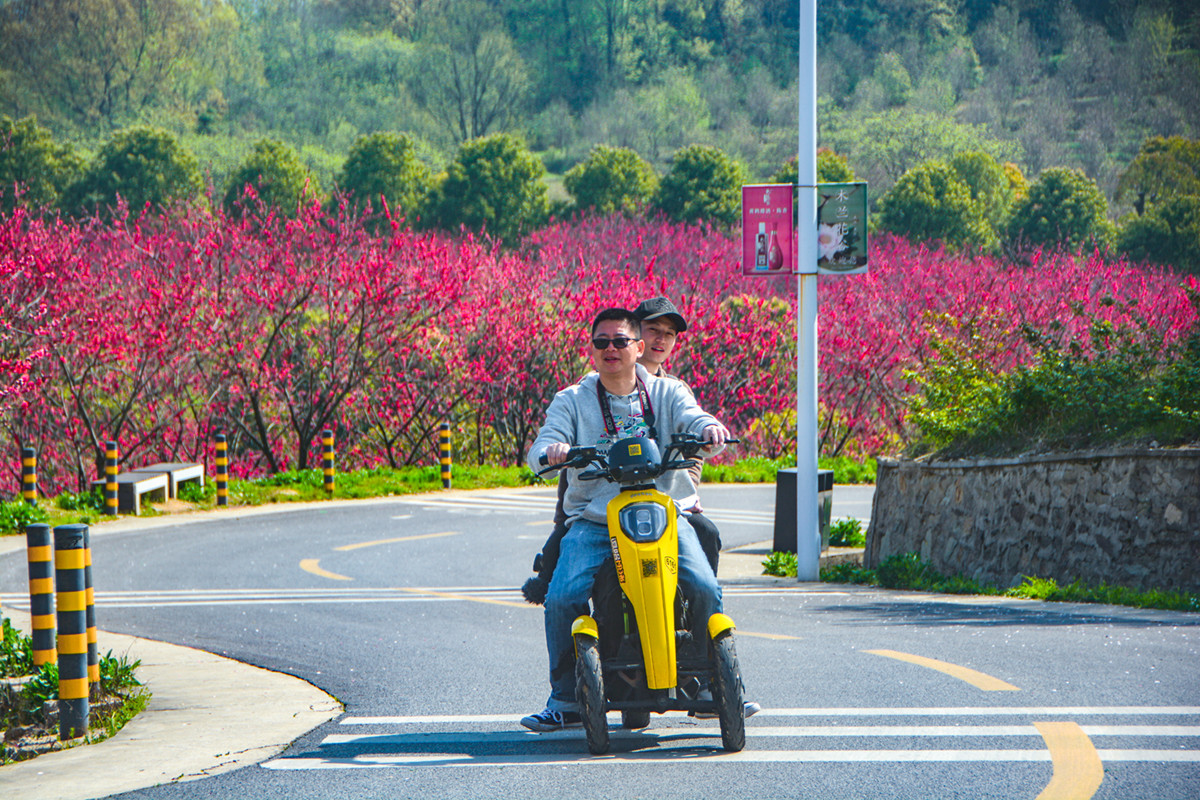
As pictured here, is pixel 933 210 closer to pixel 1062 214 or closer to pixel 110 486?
pixel 1062 214

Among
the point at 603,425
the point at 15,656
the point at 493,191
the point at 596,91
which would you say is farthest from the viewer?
the point at 596,91

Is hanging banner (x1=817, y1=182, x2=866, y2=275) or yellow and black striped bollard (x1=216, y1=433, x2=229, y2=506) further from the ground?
hanging banner (x1=817, y1=182, x2=866, y2=275)

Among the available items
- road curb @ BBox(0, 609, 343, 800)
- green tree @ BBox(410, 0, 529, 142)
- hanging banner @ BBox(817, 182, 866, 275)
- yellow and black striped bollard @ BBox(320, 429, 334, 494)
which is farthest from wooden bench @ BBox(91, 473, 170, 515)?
green tree @ BBox(410, 0, 529, 142)

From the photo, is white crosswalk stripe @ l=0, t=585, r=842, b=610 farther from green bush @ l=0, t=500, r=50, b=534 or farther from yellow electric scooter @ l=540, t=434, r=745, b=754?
yellow electric scooter @ l=540, t=434, r=745, b=754

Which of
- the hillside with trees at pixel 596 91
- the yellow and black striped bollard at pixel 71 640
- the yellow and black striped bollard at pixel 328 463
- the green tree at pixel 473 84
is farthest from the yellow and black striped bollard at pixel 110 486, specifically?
the green tree at pixel 473 84

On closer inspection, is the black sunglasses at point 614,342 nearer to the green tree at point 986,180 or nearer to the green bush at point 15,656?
the green bush at point 15,656

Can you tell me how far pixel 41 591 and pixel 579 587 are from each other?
2909mm

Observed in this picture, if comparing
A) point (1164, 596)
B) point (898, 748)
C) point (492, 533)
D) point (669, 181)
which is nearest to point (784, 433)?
point (492, 533)

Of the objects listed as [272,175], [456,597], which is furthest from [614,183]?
[456,597]

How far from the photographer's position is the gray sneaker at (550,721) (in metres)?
5.49

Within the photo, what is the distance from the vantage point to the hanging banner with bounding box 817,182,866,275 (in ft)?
38.0

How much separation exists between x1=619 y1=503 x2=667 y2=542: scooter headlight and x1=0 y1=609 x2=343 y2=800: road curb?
6.06ft

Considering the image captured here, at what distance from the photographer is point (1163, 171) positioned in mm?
57781

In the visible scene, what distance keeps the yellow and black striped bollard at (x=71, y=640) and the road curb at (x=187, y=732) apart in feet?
0.61
